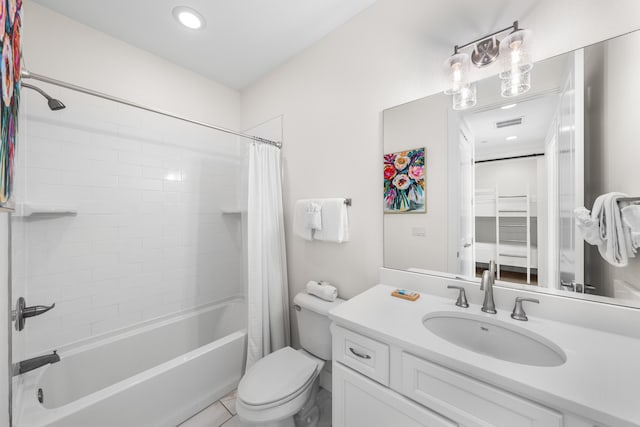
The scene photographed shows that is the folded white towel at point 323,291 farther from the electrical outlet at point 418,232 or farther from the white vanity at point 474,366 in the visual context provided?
Result: the electrical outlet at point 418,232

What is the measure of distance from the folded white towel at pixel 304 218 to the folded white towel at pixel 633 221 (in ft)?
4.46

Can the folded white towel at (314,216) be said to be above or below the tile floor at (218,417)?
above

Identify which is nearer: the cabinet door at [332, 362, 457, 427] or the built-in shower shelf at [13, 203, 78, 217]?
the cabinet door at [332, 362, 457, 427]

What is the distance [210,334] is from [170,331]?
344 mm

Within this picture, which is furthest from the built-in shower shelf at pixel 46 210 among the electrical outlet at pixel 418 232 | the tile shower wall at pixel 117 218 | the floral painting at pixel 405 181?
the electrical outlet at pixel 418 232

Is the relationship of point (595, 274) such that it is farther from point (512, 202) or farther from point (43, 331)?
point (43, 331)

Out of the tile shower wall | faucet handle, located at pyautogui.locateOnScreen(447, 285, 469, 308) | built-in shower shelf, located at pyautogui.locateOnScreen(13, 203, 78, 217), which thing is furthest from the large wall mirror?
built-in shower shelf, located at pyautogui.locateOnScreen(13, 203, 78, 217)

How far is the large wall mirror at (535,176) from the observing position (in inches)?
33.8

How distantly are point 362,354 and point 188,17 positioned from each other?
2.16 meters

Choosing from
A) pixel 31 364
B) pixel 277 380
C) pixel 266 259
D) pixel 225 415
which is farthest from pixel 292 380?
pixel 31 364

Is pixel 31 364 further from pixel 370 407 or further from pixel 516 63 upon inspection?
pixel 516 63

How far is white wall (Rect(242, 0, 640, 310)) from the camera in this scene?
3.26ft

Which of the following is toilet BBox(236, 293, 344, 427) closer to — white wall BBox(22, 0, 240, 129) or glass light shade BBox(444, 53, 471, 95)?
glass light shade BBox(444, 53, 471, 95)

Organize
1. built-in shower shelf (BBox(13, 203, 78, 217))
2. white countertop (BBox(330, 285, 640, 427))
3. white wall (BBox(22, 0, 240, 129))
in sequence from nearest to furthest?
1. white countertop (BBox(330, 285, 640, 427))
2. built-in shower shelf (BBox(13, 203, 78, 217))
3. white wall (BBox(22, 0, 240, 129))
